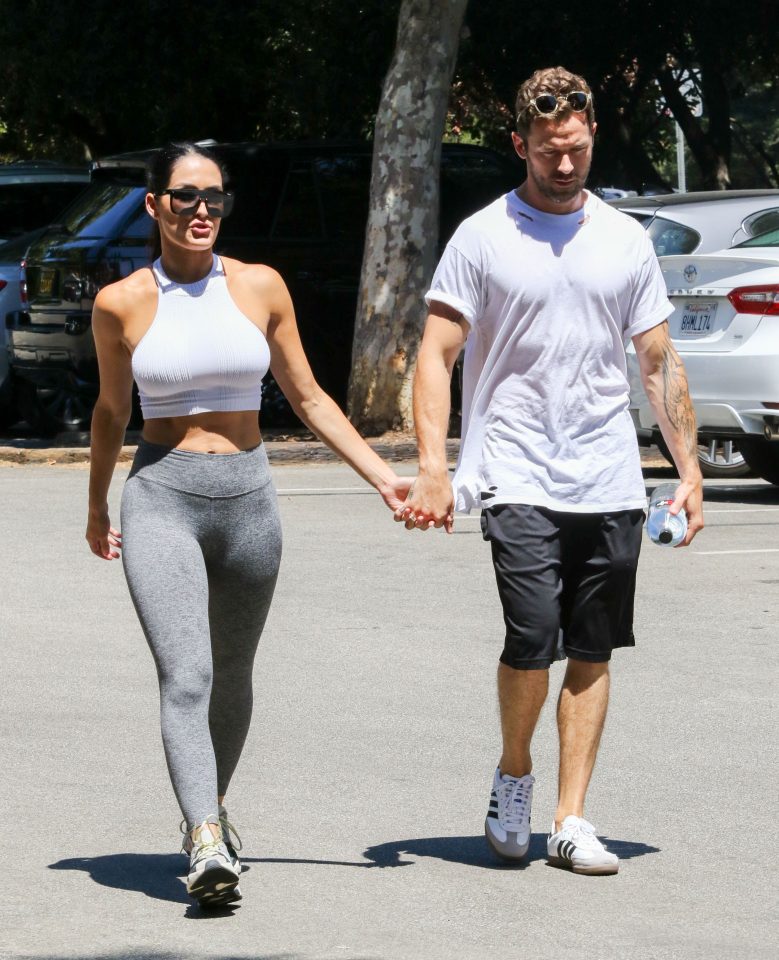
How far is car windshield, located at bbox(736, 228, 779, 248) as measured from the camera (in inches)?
472

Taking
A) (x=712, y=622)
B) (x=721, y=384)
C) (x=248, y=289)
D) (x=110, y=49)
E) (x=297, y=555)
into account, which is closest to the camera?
(x=248, y=289)

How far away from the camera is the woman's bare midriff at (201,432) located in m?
4.70

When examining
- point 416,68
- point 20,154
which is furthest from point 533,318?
point 20,154

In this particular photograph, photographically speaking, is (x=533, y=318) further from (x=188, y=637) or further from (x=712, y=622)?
(x=712, y=622)

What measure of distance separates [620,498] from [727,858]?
3.19ft

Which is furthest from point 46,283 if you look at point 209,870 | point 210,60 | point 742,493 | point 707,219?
point 209,870

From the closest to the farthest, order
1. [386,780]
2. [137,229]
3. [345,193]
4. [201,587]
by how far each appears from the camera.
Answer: [201,587], [386,780], [137,229], [345,193]

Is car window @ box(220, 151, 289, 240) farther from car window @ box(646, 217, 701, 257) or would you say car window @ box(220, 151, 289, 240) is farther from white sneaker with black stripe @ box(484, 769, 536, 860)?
white sneaker with black stripe @ box(484, 769, 536, 860)

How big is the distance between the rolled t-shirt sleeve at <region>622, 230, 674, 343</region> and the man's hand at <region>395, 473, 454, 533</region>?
0.66m

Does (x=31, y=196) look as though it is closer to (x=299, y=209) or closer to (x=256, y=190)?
(x=256, y=190)

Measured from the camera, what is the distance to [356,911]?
450cm

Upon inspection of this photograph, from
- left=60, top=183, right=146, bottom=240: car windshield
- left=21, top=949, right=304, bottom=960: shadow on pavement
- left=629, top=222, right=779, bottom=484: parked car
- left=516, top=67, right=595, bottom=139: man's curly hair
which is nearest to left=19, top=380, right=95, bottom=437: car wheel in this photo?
left=60, top=183, right=146, bottom=240: car windshield

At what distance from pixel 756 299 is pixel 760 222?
1.39 m

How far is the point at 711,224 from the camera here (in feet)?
41.9
